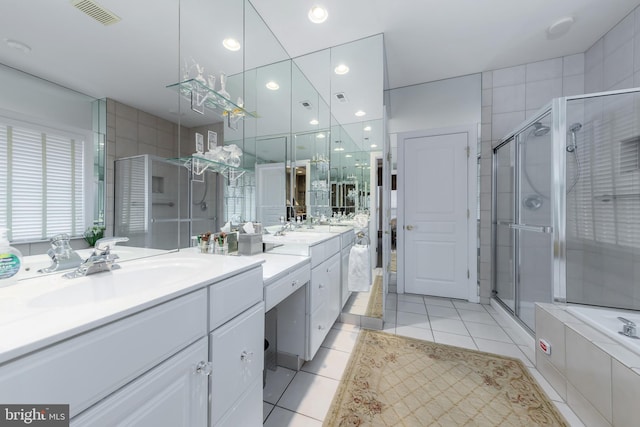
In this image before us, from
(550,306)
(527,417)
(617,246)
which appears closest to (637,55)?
(617,246)

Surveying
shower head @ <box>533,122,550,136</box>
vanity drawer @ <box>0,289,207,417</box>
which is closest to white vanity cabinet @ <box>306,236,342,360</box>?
vanity drawer @ <box>0,289,207,417</box>

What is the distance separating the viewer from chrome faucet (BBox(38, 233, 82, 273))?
0.87m

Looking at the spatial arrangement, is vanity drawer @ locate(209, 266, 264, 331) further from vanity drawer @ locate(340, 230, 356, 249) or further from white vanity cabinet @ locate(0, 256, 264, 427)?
vanity drawer @ locate(340, 230, 356, 249)

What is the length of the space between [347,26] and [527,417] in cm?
291

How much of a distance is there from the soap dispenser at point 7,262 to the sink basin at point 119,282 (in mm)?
99

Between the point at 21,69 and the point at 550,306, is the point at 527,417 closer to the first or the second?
the point at 550,306

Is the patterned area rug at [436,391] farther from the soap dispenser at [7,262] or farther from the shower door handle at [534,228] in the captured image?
the soap dispenser at [7,262]

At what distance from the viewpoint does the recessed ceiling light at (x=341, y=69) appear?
234cm

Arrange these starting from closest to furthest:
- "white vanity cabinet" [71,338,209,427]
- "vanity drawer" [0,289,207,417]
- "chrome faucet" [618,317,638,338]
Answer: "vanity drawer" [0,289,207,417] < "white vanity cabinet" [71,338,209,427] < "chrome faucet" [618,317,638,338]

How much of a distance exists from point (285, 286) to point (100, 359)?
0.84 meters

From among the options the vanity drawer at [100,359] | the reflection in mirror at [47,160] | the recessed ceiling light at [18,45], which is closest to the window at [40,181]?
the reflection in mirror at [47,160]

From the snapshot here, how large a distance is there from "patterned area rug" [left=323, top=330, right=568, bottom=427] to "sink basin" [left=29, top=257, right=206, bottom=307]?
3.57ft

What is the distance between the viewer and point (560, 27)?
6.94ft

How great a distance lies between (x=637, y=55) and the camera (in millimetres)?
1906
